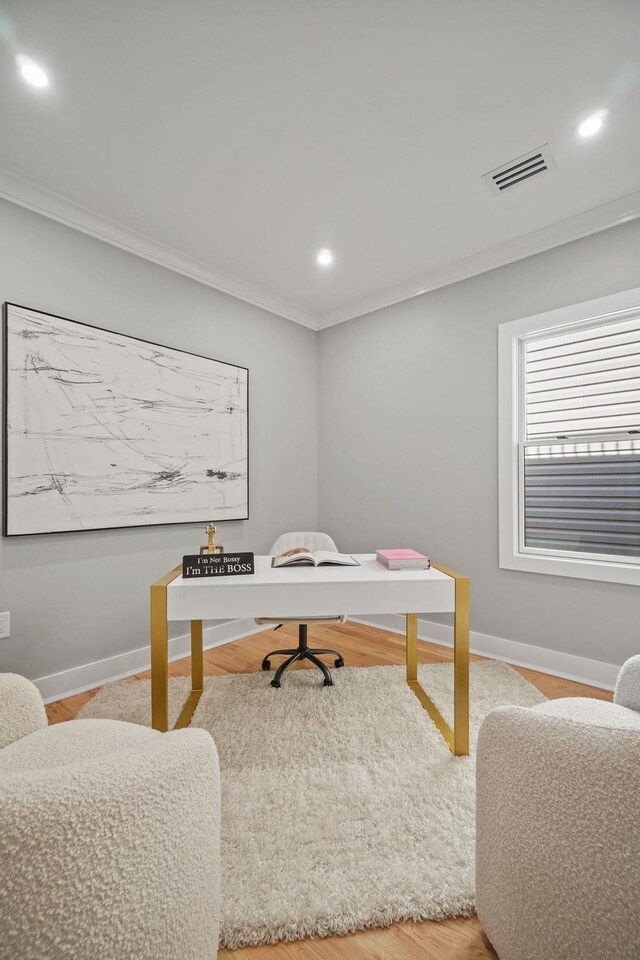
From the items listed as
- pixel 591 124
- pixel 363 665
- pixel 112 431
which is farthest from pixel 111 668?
pixel 591 124

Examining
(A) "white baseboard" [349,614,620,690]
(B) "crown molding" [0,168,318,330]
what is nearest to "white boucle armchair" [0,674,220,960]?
(A) "white baseboard" [349,614,620,690]

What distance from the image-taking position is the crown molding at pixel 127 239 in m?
2.18

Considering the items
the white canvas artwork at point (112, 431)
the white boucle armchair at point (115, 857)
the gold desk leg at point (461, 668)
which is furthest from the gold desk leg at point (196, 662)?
the white boucle armchair at point (115, 857)

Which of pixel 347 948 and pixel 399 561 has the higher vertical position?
pixel 399 561

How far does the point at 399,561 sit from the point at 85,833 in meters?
1.49

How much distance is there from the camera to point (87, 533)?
8.05 ft

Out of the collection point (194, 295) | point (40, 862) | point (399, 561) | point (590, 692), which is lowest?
point (590, 692)

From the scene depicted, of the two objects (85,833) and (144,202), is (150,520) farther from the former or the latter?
(85,833)

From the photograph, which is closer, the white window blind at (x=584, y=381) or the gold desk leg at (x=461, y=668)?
the gold desk leg at (x=461, y=668)

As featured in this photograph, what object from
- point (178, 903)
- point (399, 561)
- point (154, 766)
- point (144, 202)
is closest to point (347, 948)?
point (178, 903)

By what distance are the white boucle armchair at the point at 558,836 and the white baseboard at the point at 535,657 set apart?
1847 millimetres

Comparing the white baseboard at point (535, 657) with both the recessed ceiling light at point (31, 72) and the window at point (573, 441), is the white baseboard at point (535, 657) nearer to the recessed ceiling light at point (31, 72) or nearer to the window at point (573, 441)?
the window at point (573, 441)

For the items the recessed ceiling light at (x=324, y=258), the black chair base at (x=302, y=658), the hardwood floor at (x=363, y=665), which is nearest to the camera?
the hardwood floor at (x=363, y=665)

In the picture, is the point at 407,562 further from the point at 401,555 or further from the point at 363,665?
the point at 363,665
